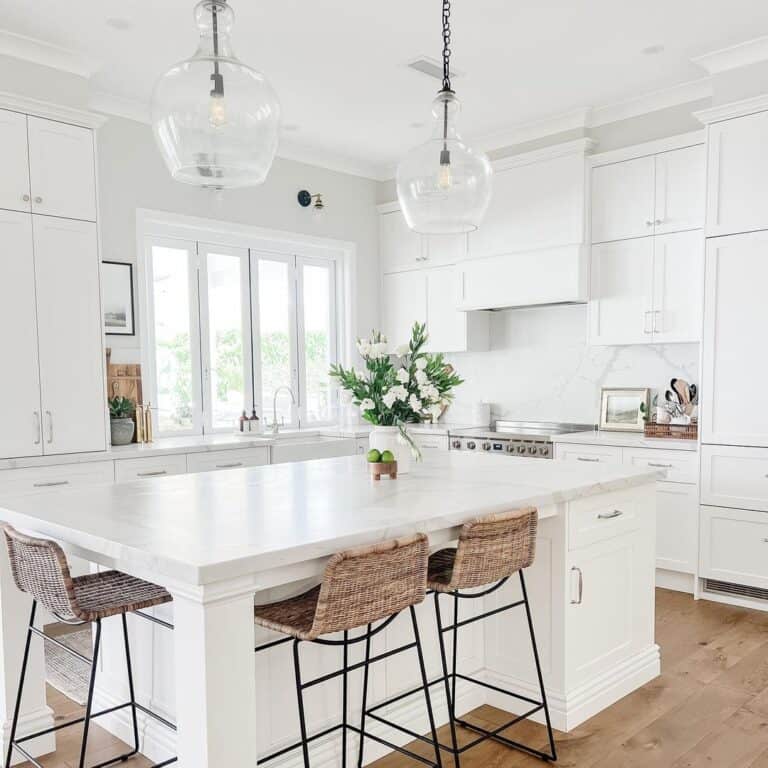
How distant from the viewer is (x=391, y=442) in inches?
116

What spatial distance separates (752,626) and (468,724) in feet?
6.10

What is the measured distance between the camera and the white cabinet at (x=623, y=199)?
455 centimetres

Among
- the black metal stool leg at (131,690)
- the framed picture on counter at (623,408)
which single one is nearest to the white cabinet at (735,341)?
the framed picture on counter at (623,408)

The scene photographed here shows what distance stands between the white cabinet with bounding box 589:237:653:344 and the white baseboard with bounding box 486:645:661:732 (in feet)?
7.32

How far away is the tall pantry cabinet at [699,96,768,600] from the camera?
12.7 ft

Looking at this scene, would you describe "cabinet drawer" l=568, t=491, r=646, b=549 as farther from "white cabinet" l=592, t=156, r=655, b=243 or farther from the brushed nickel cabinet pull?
"white cabinet" l=592, t=156, r=655, b=243

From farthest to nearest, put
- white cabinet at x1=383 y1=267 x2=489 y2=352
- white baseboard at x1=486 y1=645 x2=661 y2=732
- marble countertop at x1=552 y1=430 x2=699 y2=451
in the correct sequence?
white cabinet at x1=383 y1=267 x2=489 y2=352 < marble countertop at x1=552 y1=430 x2=699 y2=451 < white baseboard at x1=486 y1=645 x2=661 y2=732

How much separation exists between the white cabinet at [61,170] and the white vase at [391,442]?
2190 millimetres

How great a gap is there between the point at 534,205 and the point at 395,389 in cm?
279

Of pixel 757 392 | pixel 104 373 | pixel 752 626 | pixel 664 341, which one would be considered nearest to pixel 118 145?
pixel 104 373

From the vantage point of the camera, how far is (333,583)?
182 centimetres

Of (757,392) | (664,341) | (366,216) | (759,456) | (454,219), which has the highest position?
(366,216)

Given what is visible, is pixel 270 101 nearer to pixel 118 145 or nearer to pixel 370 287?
pixel 118 145

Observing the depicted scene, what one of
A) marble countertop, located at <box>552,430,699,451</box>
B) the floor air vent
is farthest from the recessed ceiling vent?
the floor air vent
